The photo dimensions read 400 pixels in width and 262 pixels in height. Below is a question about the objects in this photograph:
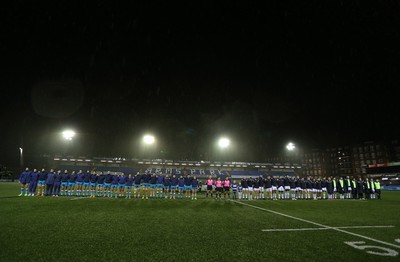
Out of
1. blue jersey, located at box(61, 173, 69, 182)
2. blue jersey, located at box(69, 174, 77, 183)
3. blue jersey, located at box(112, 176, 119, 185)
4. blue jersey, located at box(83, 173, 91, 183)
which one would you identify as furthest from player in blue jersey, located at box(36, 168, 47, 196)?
blue jersey, located at box(112, 176, 119, 185)

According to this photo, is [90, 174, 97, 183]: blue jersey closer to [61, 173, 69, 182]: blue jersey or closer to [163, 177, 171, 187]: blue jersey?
[61, 173, 69, 182]: blue jersey

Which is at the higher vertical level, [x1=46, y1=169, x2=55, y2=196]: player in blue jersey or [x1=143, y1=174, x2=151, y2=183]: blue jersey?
[x1=143, y1=174, x2=151, y2=183]: blue jersey

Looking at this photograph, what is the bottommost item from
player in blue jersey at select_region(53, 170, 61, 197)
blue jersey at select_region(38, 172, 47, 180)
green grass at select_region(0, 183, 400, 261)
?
green grass at select_region(0, 183, 400, 261)

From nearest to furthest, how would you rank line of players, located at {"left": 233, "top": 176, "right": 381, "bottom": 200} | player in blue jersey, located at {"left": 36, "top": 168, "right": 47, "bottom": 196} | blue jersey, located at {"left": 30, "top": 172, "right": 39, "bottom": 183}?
blue jersey, located at {"left": 30, "top": 172, "right": 39, "bottom": 183} → player in blue jersey, located at {"left": 36, "top": 168, "right": 47, "bottom": 196} → line of players, located at {"left": 233, "top": 176, "right": 381, "bottom": 200}

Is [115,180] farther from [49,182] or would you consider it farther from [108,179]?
[49,182]

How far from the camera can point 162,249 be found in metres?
4.74

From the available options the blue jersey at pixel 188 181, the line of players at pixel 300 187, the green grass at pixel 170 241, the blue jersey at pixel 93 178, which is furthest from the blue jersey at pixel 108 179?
the green grass at pixel 170 241

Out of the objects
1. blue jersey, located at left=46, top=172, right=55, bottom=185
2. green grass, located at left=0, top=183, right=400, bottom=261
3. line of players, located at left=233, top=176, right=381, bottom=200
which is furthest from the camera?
line of players, located at left=233, top=176, right=381, bottom=200

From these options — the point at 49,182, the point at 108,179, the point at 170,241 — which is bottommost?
the point at 170,241

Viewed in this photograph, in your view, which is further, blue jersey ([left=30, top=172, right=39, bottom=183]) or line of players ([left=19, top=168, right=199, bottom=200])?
line of players ([left=19, top=168, right=199, bottom=200])

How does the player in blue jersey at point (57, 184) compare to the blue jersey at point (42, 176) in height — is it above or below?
below

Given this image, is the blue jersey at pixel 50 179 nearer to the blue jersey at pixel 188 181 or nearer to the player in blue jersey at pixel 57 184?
the player in blue jersey at pixel 57 184

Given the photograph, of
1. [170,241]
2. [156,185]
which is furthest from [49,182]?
[170,241]

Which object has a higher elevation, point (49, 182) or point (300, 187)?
point (300, 187)
